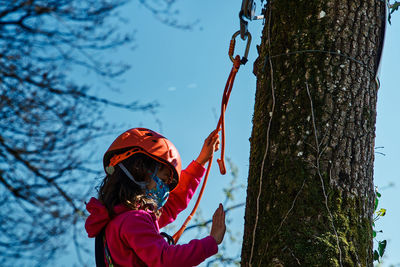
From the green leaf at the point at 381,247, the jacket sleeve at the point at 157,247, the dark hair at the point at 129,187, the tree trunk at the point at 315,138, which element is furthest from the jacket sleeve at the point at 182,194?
the green leaf at the point at 381,247

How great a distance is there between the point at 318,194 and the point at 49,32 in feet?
16.2

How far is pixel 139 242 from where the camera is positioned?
2.17 m

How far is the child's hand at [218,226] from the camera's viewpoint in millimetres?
2158

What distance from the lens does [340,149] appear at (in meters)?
1.98

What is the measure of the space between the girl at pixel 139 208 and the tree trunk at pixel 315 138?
0.31m

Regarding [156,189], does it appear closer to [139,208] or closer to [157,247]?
[139,208]

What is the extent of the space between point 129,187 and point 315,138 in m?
1.00

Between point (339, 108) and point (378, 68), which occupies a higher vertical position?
point (378, 68)

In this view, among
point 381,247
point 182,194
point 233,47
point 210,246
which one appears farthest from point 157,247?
point 381,247

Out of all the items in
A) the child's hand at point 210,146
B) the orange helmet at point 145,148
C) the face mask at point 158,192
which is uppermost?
the child's hand at point 210,146

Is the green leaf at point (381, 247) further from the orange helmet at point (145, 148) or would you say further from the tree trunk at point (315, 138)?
the orange helmet at point (145, 148)

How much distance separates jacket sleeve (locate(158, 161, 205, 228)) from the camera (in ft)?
9.13

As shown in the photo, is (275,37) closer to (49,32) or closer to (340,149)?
(340,149)

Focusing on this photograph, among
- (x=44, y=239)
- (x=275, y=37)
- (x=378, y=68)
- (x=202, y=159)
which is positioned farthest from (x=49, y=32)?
(x=378, y=68)
